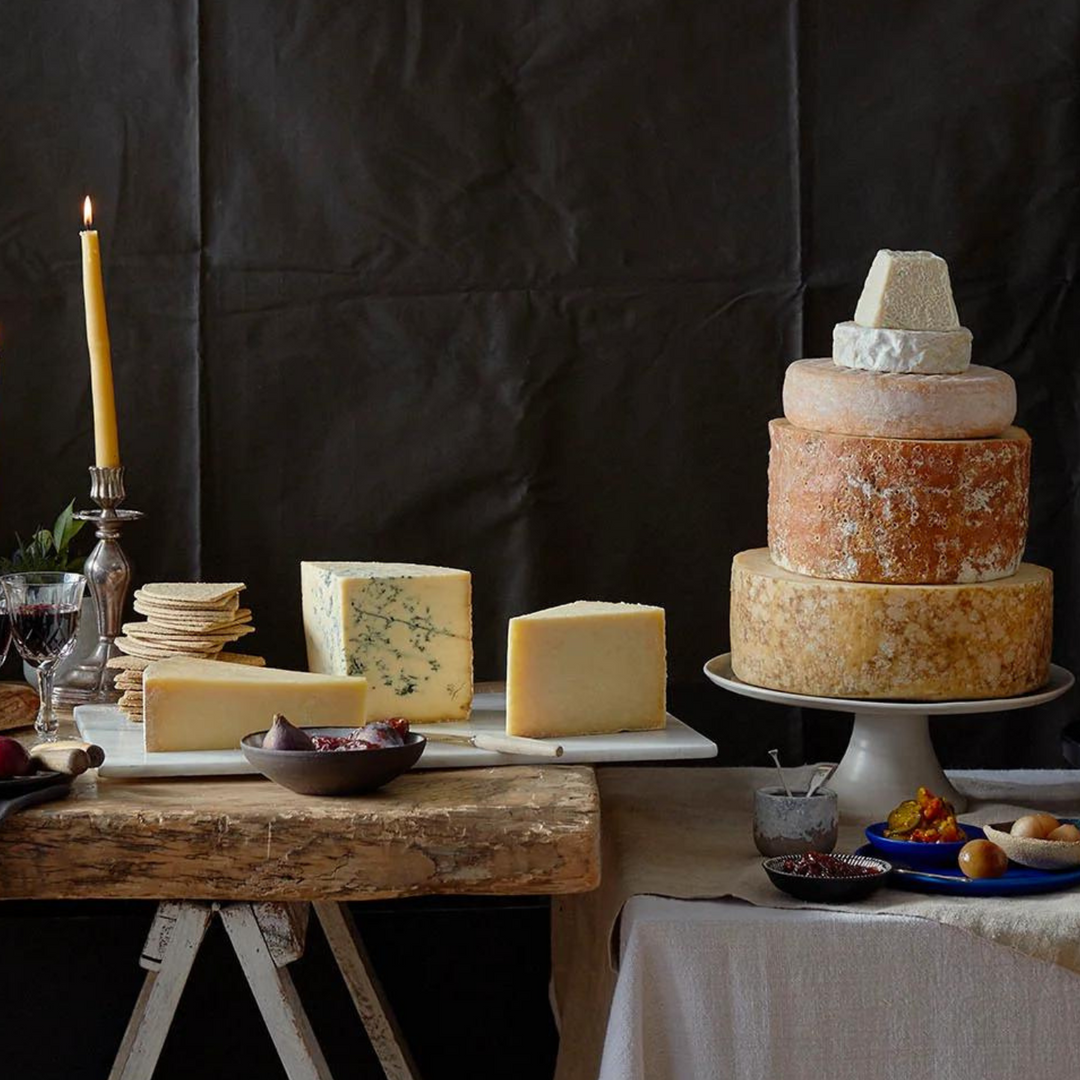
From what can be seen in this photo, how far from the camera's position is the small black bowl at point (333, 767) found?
5.83ft

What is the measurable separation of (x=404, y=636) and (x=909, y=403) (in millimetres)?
658

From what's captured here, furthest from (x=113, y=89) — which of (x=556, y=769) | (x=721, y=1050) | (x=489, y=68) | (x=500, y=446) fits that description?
(x=721, y=1050)

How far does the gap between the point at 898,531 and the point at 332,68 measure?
3.43 feet

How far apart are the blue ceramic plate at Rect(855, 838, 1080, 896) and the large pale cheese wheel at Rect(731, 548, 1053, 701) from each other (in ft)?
0.82

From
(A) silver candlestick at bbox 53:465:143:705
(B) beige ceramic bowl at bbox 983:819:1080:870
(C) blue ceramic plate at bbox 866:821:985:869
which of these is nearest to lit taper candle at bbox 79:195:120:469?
(A) silver candlestick at bbox 53:465:143:705

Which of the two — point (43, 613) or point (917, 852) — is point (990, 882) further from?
point (43, 613)

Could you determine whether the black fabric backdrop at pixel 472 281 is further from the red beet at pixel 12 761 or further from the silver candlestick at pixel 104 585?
the red beet at pixel 12 761

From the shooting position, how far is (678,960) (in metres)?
1.73

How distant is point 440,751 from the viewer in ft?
6.50

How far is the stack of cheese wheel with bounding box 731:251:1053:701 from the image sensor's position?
1990 millimetres

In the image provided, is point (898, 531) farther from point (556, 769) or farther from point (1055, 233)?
point (1055, 233)

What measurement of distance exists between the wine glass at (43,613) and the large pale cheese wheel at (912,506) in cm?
87

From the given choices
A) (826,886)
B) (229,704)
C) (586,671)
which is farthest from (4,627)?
(826,886)

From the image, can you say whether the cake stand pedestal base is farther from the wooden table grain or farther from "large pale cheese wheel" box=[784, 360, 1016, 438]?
the wooden table grain
